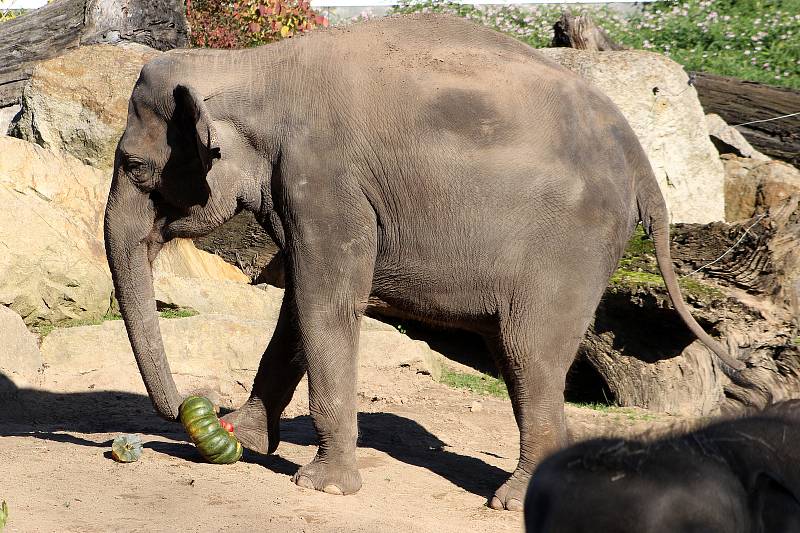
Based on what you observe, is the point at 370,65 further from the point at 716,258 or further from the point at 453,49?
the point at 716,258

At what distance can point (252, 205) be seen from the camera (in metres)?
5.96

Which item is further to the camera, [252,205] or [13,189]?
[13,189]

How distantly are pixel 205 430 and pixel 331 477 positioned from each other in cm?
75

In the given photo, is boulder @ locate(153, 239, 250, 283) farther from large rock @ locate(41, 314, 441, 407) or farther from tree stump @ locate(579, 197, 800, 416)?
tree stump @ locate(579, 197, 800, 416)

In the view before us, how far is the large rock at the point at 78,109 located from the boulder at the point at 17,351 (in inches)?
110

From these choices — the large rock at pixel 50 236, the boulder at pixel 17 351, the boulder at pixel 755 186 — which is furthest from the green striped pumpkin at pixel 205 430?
the boulder at pixel 755 186

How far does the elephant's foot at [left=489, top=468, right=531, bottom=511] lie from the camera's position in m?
5.87

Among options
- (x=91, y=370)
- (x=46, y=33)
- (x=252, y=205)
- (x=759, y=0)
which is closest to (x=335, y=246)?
(x=252, y=205)

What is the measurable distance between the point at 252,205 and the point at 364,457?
1.77 metres

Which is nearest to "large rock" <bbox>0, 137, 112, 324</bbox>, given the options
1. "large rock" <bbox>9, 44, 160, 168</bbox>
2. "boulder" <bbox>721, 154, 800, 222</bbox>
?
"large rock" <bbox>9, 44, 160, 168</bbox>

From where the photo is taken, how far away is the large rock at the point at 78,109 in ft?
34.1

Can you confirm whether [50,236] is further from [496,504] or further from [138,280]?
[496,504]

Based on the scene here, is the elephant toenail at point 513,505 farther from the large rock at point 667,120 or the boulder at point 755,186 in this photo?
the boulder at point 755,186

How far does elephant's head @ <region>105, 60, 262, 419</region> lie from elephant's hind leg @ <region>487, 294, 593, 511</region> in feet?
5.28
